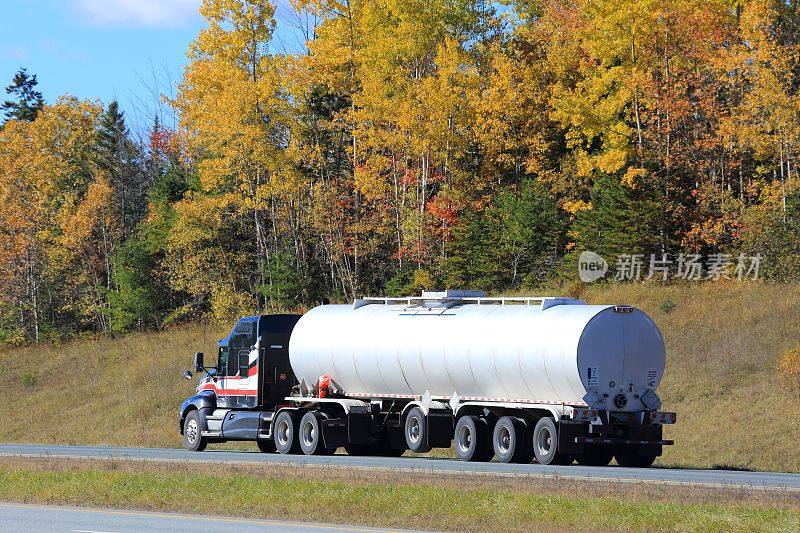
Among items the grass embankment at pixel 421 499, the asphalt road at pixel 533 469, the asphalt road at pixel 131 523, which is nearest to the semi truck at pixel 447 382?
the asphalt road at pixel 533 469

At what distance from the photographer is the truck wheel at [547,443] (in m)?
24.2

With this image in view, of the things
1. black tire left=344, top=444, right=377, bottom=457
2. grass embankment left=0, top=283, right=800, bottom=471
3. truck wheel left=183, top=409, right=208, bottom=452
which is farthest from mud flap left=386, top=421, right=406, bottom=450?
grass embankment left=0, top=283, right=800, bottom=471

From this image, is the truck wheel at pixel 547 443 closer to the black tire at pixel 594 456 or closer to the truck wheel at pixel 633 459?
the black tire at pixel 594 456

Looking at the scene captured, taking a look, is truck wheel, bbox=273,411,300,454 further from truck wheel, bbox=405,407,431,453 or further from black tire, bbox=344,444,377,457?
truck wheel, bbox=405,407,431,453

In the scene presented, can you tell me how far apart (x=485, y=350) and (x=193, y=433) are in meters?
11.5

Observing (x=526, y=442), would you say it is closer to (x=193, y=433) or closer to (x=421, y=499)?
(x=421, y=499)

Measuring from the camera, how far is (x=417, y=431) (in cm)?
2786

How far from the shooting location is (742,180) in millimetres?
52438

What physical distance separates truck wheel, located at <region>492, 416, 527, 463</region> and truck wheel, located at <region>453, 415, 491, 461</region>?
0.28 meters

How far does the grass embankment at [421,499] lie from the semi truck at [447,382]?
4.71 m

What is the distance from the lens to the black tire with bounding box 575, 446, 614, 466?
25.6 meters

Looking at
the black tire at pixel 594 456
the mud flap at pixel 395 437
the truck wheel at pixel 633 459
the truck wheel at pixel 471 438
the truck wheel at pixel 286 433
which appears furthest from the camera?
the truck wheel at pixel 286 433

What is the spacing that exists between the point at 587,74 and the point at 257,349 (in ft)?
92.0

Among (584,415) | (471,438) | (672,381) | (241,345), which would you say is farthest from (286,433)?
(672,381)
